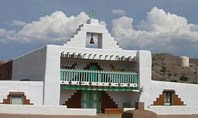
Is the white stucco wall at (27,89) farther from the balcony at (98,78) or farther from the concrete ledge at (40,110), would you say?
the concrete ledge at (40,110)

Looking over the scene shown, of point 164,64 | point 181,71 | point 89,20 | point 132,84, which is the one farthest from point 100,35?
point 164,64

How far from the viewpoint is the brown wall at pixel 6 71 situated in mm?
37250

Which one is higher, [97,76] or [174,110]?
[97,76]

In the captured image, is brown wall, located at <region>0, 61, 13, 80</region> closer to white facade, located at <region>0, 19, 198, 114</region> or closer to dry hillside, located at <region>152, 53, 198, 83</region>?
white facade, located at <region>0, 19, 198, 114</region>

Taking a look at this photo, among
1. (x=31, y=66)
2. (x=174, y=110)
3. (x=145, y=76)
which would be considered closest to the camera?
(x=174, y=110)

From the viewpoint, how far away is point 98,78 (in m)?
28.0

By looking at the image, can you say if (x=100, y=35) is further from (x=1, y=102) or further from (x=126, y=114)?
(x=126, y=114)

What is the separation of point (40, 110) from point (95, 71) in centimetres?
577

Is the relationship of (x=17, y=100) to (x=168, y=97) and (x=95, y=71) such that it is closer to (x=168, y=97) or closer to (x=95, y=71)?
(x=95, y=71)

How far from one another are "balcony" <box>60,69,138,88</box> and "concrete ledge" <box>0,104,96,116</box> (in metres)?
3.07

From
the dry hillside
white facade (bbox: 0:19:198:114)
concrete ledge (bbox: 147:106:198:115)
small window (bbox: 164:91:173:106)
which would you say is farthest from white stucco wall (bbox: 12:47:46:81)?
the dry hillside

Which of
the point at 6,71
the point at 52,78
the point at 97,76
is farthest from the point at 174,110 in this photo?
the point at 6,71

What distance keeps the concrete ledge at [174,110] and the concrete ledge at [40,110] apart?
4796 mm

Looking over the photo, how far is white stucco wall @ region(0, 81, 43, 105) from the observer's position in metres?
25.6
